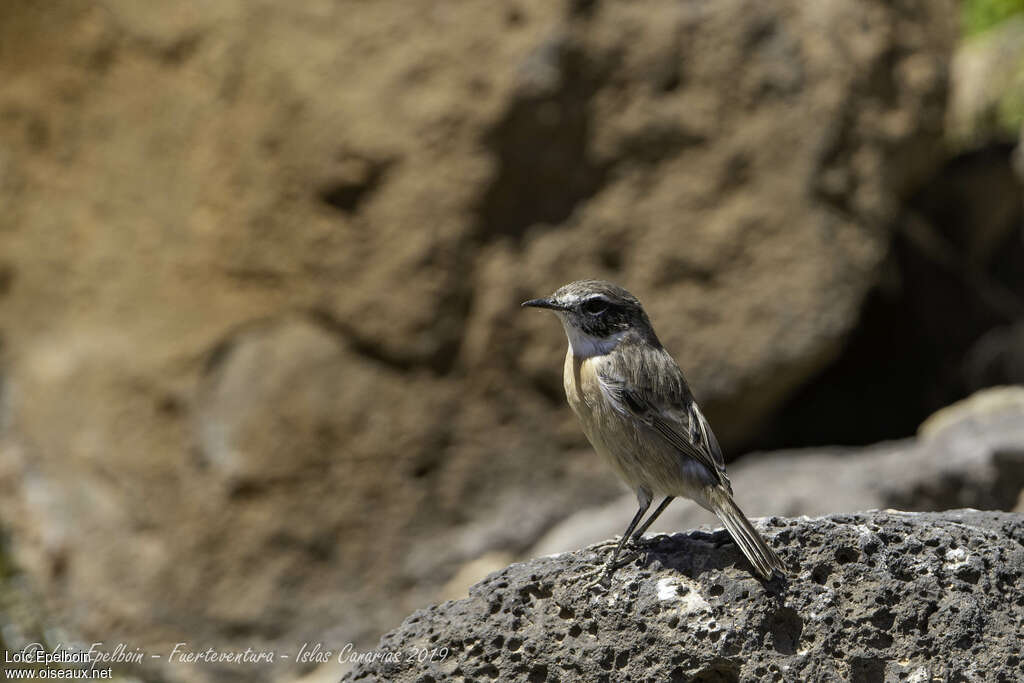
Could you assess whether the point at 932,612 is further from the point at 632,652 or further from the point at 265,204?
the point at 265,204

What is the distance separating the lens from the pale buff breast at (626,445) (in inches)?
195

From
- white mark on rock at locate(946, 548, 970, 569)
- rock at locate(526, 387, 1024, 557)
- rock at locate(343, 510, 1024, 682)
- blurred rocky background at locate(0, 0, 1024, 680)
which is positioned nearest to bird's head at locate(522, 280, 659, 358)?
rock at locate(343, 510, 1024, 682)

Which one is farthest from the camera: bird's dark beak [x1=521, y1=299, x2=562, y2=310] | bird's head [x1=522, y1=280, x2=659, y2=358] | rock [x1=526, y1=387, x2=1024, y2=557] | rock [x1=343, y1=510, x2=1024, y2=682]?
rock [x1=526, y1=387, x2=1024, y2=557]

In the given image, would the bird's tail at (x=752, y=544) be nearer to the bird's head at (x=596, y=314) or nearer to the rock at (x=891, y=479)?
the bird's head at (x=596, y=314)

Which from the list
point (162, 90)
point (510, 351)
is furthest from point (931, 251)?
point (162, 90)

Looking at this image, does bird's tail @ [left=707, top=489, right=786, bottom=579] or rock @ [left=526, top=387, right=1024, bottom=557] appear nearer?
bird's tail @ [left=707, top=489, right=786, bottom=579]

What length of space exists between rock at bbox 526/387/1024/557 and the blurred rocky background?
165mm

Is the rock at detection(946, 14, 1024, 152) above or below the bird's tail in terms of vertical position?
above

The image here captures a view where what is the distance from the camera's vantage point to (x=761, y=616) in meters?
4.16

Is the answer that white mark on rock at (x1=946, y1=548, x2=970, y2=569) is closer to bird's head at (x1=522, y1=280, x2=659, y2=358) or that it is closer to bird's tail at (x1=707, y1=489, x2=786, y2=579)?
bird's tail at (x1=707, y1=489, x2=786, y2=579)

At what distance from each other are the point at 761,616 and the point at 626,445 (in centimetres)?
109

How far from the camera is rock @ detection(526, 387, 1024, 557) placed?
7.30 meters

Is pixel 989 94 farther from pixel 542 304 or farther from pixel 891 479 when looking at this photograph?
pixel 542 304

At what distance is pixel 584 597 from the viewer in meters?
4.29
